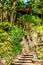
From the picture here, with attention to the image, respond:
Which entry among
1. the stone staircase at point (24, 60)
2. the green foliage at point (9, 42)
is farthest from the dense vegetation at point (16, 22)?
the stone staircase at point (24, 60)

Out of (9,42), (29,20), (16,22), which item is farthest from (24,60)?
(16,22)

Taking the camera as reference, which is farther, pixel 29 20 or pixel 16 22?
pixel 16 22

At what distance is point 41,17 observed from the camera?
27.9 metres

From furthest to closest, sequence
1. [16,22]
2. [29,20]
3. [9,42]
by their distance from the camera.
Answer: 1. [16,22]
2. [29,20]
3. [9,42]

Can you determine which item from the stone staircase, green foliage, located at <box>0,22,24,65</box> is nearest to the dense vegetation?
green foliage, located at <box>0,22,24,65</box>

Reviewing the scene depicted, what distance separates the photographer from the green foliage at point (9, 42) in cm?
1592

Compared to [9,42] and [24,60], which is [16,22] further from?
[24,60]

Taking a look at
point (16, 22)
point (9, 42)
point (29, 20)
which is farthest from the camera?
point (16, 22)

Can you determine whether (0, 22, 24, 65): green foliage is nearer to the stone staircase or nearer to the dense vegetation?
the dense vegetation

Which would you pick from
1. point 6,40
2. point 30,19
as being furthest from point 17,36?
point 30,19

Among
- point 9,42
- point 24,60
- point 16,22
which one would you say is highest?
point 9,42

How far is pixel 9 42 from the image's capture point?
17.2 meters

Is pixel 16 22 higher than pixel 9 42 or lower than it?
lower

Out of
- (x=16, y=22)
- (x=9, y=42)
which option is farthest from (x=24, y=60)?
(x=16, y=22)
